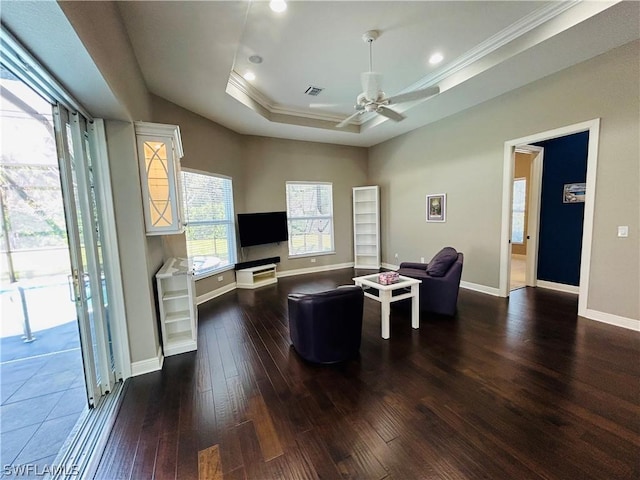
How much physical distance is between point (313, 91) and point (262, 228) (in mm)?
2909

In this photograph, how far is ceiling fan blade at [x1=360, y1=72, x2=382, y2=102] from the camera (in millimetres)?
3109

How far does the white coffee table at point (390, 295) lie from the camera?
3.19 m

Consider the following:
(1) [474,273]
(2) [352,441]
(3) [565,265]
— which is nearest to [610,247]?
(3) [565,265]

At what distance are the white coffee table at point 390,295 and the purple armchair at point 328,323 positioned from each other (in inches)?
22.4

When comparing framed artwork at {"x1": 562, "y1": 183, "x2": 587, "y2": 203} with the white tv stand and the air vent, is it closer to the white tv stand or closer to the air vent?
the air vent

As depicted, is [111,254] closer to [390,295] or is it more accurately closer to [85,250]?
[85,250]

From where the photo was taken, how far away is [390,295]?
326 centimetres

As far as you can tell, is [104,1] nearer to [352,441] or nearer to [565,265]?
[352,441]

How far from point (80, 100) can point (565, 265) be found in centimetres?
690

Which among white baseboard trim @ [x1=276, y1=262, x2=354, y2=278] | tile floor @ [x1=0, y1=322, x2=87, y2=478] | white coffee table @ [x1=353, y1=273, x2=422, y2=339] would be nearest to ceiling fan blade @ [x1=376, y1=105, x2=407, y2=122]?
white coffee table @ [x1=353, y1=273, x2=422, y2=339]

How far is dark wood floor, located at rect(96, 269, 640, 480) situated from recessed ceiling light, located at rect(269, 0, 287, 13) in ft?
11.7

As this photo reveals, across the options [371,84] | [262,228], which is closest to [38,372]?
[262,228]

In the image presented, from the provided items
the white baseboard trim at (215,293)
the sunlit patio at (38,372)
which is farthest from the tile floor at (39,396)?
the white baseboard trim at (215,293)

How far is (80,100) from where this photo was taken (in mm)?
1983
